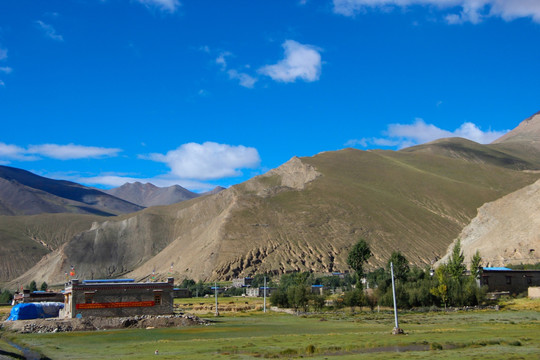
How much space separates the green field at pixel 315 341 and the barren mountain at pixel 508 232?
2141 inches

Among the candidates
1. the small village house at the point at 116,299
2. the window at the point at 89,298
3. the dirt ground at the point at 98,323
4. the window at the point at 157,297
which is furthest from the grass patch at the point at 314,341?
the window at the point at 157,297

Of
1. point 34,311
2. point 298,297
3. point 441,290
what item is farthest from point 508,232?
point 34,311

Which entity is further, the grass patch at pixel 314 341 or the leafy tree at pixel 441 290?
the leafy tree at pixel 441 290

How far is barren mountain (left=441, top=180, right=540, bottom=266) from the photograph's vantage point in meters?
111

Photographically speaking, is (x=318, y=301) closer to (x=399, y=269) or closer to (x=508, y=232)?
(x=399, y=269)

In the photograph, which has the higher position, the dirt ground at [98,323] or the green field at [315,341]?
the dirt ground at [98,323]

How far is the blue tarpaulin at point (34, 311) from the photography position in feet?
225

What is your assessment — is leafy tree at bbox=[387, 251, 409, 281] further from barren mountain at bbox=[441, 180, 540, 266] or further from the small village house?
the small village house

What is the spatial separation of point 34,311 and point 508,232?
3578 inches

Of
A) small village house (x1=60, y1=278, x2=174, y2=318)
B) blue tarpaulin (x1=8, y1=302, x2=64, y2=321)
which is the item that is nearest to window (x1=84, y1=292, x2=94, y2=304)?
small village house (x1=60, y1=278, x2=174, y2=318)

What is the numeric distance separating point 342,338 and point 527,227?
87.3m

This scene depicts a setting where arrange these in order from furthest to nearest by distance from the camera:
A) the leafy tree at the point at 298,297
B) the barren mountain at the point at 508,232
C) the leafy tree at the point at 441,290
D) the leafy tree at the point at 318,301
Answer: the barren mountain at the point at 508,232 < the leafy tree at the point at 298,297 < the leafy tree at the point at 318,301 < the leafy tree at the point at 441,290

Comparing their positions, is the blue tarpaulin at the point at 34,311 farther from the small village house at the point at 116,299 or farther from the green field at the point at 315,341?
the green field at the point at 315,341

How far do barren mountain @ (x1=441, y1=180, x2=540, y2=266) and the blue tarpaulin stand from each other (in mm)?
76624
